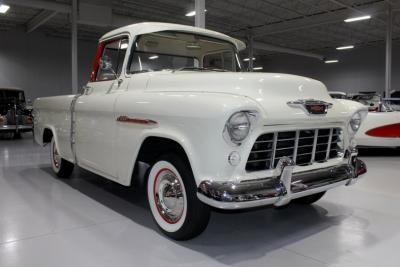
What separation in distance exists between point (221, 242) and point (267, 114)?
1.14 metres

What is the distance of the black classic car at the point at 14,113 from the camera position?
1142 cm

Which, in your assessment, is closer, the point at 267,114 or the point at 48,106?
the point at 267,114

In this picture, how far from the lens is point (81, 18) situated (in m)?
13.5

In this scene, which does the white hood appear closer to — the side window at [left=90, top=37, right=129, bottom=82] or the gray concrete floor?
the side window at [left=90, top=37, right=129, bottom=82]

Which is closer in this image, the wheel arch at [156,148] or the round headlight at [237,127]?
the round headlight at [237,127]

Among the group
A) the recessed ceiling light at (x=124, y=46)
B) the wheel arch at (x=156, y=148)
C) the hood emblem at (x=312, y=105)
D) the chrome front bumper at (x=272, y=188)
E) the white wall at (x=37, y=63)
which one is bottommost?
the chrome front bumper at (x=272, y=188)

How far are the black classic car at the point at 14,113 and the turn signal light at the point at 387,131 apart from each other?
392 inches

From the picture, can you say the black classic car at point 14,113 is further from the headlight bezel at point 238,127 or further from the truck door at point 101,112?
the headlight bezel at point 238,127

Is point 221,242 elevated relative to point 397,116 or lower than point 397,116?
lower

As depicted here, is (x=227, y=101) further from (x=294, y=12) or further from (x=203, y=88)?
(x=294, y=12)

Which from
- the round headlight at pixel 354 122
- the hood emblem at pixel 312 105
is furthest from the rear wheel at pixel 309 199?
the hood emblem at pixel 312 105

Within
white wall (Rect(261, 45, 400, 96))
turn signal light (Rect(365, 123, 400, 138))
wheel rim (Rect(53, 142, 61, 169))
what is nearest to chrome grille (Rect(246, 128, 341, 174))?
wheel rim (Rect(53, 142, 61, 169))

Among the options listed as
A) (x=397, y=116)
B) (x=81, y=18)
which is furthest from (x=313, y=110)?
(x=81, y=18)

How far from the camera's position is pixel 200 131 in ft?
8.21
